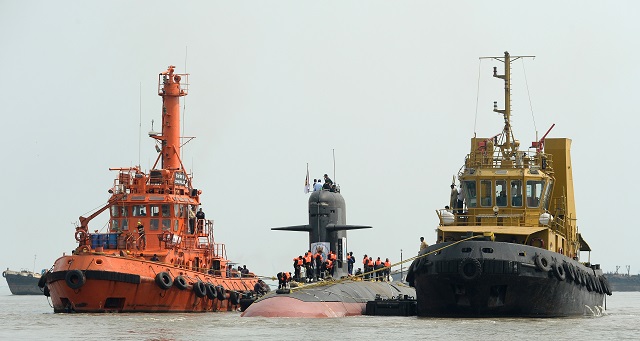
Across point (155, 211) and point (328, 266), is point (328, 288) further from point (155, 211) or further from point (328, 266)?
point (155, 211)

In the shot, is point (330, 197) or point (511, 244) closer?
point (511, 244)

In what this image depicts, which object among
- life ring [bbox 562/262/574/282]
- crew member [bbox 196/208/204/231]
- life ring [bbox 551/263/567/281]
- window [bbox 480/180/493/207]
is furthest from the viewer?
crew member [bbox 196/208/204/231]

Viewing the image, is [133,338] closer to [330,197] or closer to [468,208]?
[468,208]

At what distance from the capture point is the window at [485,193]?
50500 mm

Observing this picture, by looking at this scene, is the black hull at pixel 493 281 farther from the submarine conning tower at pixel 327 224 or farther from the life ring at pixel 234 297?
the life ring at pixel 234 297

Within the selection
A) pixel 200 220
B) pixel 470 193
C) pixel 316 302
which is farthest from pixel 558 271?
pixel 200 220

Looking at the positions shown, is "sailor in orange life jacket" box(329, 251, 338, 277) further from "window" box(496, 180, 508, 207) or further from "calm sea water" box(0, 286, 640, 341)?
"window" box(496, 180, 508, 207)

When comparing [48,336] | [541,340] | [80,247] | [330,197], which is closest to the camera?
[541,340]

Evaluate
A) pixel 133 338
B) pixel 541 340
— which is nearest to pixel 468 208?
pixel 541 340

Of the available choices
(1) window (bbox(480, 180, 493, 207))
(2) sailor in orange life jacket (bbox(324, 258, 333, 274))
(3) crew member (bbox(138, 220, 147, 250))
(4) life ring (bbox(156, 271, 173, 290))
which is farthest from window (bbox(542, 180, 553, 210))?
(3) crew member (bbox(138, 220, 147, 250))

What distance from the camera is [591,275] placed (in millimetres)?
53594

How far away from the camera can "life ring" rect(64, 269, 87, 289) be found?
55.3 metres

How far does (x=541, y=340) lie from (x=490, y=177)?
1227 cm

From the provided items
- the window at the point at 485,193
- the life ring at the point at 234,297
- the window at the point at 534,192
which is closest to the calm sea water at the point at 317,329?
the window at the point at 534,192
